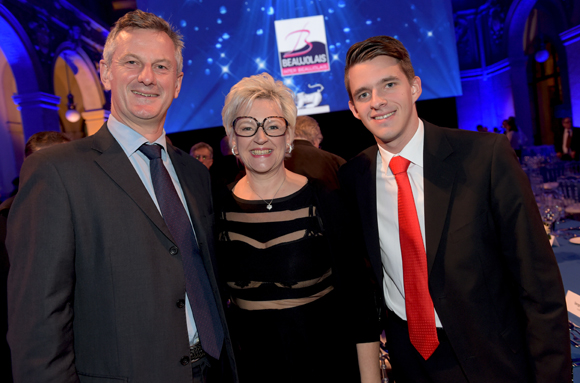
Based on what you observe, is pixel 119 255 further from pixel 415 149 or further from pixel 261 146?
pixel 415 149

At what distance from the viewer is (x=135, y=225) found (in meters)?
1.25

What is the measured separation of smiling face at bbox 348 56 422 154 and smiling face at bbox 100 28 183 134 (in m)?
0.86

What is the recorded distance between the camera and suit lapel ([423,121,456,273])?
1.36m

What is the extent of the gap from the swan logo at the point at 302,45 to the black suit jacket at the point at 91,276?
566 cm

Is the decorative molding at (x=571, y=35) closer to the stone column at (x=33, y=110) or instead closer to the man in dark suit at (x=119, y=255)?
the man in dark suit at (x=119, y=255)

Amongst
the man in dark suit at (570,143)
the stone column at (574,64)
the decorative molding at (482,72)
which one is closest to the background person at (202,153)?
the man in dark suit at (570,143)

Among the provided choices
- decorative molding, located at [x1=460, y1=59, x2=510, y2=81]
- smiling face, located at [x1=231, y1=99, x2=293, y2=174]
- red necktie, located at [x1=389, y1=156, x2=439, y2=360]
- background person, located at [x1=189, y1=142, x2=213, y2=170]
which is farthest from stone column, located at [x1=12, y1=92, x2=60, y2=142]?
decorative molding, located at [x1=460, y1=59, x2=510, y2=81]

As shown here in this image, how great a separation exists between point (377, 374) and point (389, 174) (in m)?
0.95

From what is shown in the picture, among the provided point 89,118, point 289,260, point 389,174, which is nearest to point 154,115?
point 289,260

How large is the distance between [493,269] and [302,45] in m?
6.04

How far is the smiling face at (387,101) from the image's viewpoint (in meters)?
1.52

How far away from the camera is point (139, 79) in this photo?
4.76 ft

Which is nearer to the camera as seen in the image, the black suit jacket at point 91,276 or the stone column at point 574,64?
the black suit jacket at point 91,276

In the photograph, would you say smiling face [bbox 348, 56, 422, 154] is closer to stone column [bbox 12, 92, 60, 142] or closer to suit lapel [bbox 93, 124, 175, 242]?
suit lapel [bbox 93, 124, 175, 242]
